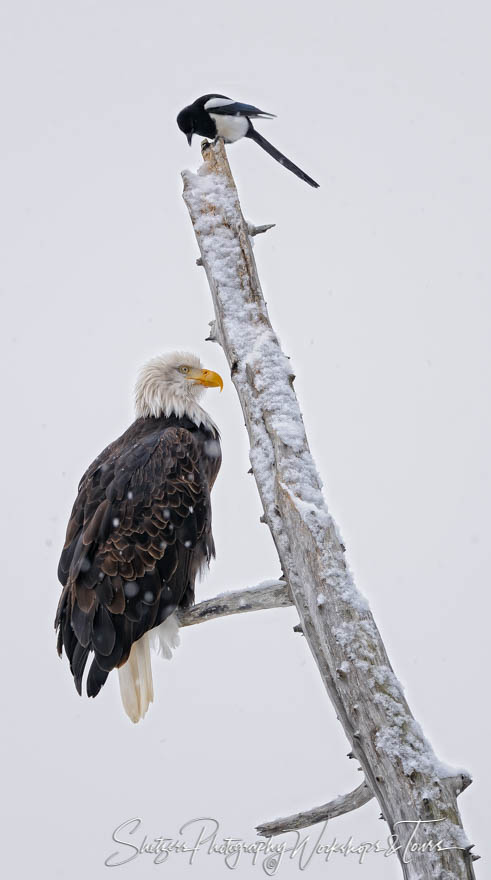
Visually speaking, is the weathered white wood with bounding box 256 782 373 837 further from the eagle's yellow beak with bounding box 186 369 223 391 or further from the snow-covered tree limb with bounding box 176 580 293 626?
the eagle's yellow beak with bounding box 186 369 223 391

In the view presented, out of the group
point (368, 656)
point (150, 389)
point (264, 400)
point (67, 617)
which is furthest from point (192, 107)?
point (368, 656)

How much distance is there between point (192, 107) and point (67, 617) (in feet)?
13.3

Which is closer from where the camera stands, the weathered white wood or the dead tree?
the dead tree

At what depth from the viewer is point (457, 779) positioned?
2574 mm

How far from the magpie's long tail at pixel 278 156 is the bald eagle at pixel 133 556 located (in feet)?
6.79

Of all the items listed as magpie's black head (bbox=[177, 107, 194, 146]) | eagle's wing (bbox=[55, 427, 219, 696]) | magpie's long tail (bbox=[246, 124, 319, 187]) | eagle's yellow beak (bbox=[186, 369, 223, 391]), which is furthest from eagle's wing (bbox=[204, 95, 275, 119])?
eagle's wing (bbox=[55, 427, 219, 696])

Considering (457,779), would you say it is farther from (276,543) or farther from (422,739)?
(276,543)

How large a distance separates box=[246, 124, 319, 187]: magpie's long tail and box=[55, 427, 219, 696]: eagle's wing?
2.20m

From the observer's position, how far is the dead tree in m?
2.54

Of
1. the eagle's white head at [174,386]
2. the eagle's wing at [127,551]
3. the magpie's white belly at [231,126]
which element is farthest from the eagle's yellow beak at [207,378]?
the magpie's white belly at [231,126]

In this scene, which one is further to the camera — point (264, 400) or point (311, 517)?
point (264, 400)

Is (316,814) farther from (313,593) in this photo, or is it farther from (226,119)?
(226,119)

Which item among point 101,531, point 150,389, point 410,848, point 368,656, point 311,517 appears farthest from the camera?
point 150,389

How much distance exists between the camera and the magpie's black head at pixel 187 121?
6.12 m
